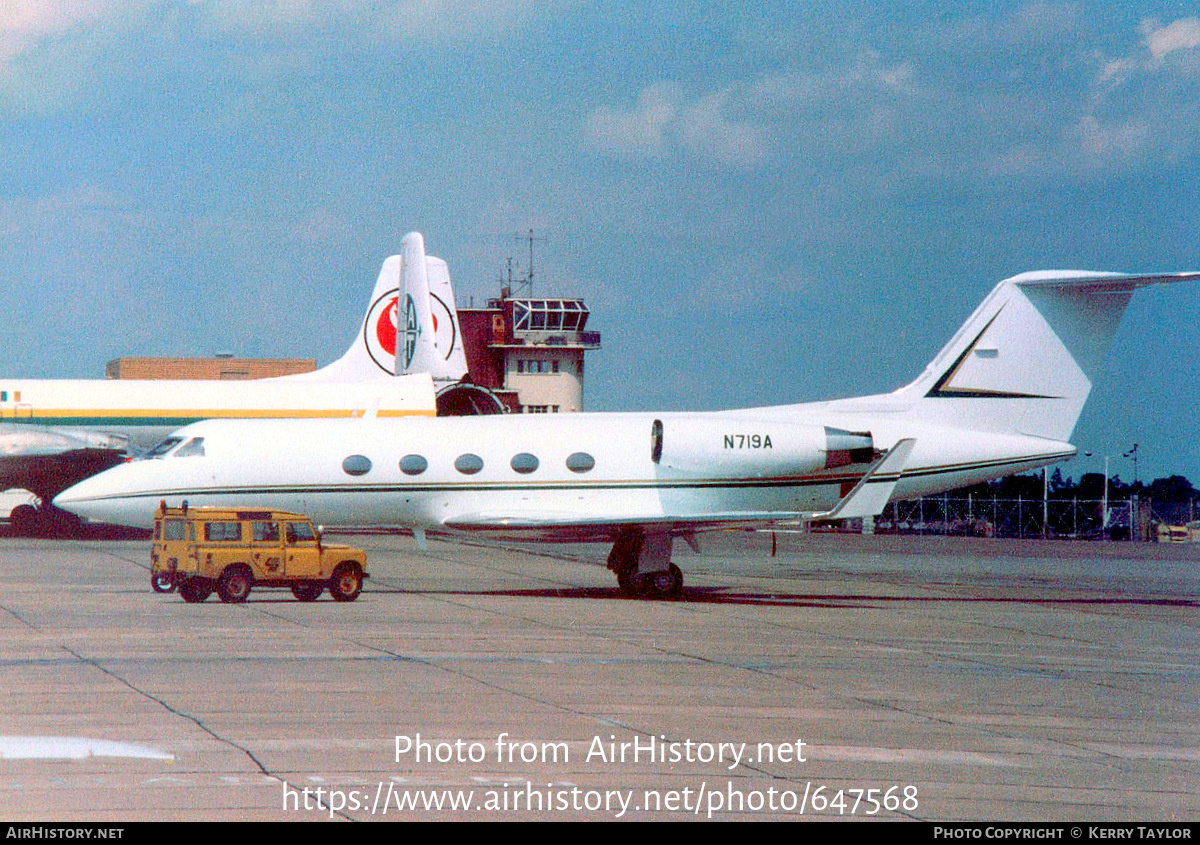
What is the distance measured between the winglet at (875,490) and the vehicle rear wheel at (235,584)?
8.10 meters

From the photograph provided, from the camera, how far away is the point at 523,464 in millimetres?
22859

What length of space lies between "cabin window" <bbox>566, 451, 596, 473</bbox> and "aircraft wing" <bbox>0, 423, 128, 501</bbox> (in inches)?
694

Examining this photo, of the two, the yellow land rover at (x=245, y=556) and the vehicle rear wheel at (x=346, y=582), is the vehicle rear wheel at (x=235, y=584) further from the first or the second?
the vehicle rear wheel at (x=346, y=582)

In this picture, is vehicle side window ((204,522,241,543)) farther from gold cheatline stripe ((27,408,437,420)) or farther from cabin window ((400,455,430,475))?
gold cheatline stripe ((27,408,437,420))

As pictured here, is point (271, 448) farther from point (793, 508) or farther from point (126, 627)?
point (793, 508)

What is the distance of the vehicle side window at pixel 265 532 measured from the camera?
19.9m

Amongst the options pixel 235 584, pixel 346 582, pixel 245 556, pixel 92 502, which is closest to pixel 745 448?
pixel 346 582

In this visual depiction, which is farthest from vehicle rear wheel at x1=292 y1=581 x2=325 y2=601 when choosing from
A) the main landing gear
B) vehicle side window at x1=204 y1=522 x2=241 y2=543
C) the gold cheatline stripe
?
the gold cheatline stripe

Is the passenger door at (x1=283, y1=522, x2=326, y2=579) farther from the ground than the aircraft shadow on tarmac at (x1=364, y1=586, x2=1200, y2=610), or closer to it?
farther from the ground

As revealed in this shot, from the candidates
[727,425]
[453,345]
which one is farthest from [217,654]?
[453,345]

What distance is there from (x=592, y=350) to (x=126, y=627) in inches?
3999

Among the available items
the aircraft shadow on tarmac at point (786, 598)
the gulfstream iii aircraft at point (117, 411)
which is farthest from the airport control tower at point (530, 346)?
the aircraft shadow on tarmac at point (786, 598)

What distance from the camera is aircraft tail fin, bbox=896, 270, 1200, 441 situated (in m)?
24.0

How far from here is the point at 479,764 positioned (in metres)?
8.85
